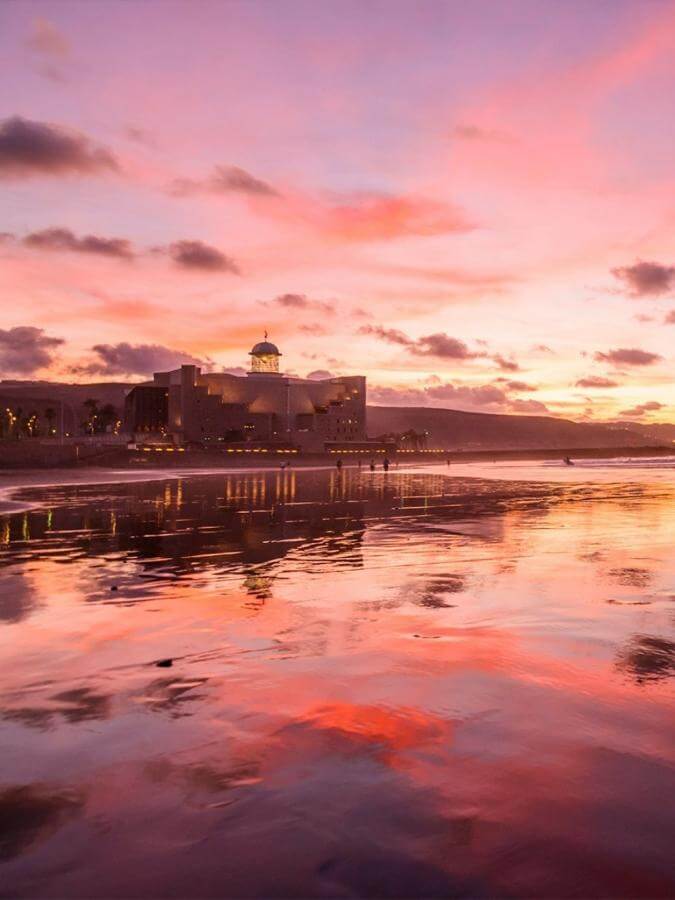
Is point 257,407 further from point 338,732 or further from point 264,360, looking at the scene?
point 338,732

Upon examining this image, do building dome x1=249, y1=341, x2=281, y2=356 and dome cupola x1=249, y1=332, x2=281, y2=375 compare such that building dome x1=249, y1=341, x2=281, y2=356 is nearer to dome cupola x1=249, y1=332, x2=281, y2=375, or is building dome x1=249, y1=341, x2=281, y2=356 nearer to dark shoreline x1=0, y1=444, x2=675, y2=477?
dome cupola x1=249, y1=332, x2=281, y2=375

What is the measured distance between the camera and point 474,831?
5527mm

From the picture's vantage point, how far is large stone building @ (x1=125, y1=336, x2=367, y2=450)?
161 metres

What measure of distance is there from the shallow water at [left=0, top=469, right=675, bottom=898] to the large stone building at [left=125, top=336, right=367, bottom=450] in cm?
14572

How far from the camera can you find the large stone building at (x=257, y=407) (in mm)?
160625

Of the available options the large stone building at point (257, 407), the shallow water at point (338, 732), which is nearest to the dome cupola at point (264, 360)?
the large stone building at point (257, 407)

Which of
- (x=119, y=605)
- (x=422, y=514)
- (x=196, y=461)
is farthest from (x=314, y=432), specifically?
(x=119, y=605)

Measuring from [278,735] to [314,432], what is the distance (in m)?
162

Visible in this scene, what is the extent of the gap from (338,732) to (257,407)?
16815cm

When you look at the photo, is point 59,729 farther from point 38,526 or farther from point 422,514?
point 422,514

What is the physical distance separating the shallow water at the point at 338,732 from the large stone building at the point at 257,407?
14572 cm

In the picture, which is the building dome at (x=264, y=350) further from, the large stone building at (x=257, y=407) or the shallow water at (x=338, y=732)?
the shallow water at (x=338, y=732)

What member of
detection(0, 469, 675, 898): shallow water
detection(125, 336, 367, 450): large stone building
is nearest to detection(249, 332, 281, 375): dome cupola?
detection(125, 336, 367, 450): large stone building

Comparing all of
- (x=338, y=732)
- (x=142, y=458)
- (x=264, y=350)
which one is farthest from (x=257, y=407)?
(x=338, y=732)
